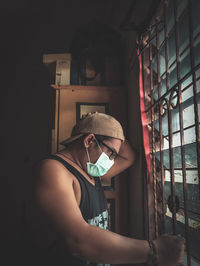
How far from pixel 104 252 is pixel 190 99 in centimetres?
78

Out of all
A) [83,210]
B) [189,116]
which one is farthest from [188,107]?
[83,210]

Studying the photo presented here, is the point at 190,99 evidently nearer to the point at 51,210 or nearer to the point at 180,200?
the point at 180,200

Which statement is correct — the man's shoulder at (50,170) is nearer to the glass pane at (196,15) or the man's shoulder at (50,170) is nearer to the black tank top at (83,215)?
the black tank top at (83,215)

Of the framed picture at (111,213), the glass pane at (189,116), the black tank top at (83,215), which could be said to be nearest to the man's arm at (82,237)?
the black tank top at (83,215)

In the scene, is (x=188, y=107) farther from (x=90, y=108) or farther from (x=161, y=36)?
(x=90, y=108)

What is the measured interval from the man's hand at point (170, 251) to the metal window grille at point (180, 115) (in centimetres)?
3

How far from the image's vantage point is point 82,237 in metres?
0.77

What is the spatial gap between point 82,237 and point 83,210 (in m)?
0.24

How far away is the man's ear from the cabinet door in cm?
44

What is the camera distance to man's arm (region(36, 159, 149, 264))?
0.77m

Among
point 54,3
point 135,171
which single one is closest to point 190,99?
point 135,171

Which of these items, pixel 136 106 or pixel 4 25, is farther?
pixel 4 25

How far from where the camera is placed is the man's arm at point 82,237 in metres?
0.77

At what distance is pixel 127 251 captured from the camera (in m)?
0.78
